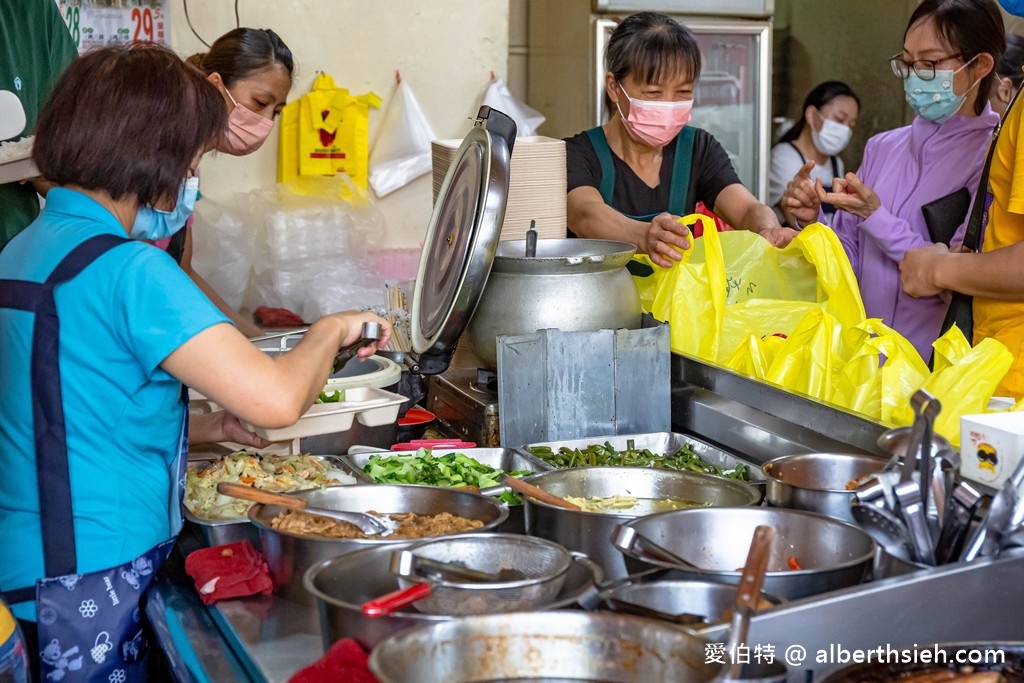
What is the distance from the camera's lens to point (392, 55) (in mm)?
4895

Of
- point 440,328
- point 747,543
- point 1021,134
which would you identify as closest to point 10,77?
point 440,328

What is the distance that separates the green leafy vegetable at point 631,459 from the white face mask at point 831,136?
3.81 metres

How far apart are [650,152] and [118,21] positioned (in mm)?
2275

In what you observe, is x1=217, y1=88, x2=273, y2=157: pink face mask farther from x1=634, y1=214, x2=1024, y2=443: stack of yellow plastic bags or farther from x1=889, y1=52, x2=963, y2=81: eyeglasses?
x1=889, y1=52, x2=963, y2=81: eyeglasses

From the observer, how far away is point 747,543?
152 centimetres

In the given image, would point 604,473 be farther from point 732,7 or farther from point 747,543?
point 732,7

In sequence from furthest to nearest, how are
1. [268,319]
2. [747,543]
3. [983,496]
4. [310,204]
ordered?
[310,204] < [268,319] < [747,543] < [983,496]

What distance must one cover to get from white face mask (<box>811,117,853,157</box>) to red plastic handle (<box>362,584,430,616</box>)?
4784 mm

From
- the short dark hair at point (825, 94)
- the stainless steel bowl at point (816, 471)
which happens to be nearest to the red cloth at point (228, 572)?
the stainless steel bowl at point (816, 471)

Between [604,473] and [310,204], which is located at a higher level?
[310,204]

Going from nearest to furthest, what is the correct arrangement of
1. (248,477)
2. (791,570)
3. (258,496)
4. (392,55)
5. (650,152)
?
(791,570) → (258,496) → (248,477) → (650,152) → (392,55)

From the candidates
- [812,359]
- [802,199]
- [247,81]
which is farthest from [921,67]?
[247,81]

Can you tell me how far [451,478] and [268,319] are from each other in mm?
2440

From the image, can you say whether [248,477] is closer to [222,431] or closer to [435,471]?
[222,431]
